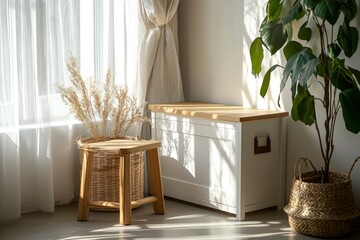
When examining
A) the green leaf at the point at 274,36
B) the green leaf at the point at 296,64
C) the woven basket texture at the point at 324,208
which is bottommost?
the woven basket texture at the point at 324,208

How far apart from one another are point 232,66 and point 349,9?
1.16 metres

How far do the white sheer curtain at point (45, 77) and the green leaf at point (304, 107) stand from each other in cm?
135

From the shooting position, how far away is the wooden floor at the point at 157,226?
3.98m

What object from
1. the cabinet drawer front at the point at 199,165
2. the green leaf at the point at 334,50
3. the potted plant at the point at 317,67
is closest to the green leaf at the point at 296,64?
the potted plant at the point at 317,67

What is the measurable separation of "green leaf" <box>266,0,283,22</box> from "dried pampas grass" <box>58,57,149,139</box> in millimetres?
1062

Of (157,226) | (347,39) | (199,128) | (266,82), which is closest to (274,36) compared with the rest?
(266,82)

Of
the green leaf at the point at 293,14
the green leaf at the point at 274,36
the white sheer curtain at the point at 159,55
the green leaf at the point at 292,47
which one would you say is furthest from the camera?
the white sheer curtain at the point at 159,55

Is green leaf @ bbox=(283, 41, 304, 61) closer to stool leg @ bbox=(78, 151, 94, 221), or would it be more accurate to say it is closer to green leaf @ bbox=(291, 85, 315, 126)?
green leaf @ bbox=(291, 85, 315, 126)

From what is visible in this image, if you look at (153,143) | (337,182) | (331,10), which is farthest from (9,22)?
(337,182)

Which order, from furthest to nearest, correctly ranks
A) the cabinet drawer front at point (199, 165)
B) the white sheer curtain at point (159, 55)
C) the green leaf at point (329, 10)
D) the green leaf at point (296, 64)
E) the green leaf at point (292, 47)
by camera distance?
the white sheer curtain at point (159, 55) < the cabinet drawer front at point (199, 165) < the green leaf at point (292, 47) < the green leaf at point (296, 64) < the green leaf at point (329, 10)

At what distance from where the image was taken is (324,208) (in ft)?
12.9

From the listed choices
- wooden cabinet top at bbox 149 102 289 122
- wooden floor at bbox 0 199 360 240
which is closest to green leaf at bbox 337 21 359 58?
wooden cabinet top at bbox 149 102 289 122

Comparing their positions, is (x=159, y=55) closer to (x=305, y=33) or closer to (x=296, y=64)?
(x=305, y=33)

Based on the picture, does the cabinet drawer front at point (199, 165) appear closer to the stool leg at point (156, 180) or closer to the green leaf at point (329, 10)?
the stool leg at point (156, 180)
